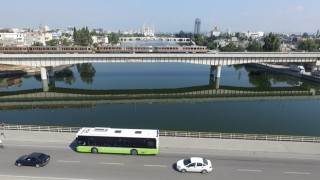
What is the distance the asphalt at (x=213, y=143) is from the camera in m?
31.0

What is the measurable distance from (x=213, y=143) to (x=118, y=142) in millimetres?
11640

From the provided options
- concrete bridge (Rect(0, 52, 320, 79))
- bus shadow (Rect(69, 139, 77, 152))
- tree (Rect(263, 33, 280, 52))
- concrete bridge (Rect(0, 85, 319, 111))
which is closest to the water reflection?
concrete bridge (Rect(0, 85, 319, 111))

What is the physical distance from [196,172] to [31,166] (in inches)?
637

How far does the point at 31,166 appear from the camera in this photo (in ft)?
86.2

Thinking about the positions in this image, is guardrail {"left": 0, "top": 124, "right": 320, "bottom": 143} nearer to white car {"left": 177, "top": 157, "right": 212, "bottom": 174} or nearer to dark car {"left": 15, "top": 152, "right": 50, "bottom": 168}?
white car {"left": 177, "top": 157, "right": 212, "bottom": 174}

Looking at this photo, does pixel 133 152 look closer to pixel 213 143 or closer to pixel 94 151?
pixel 94 151

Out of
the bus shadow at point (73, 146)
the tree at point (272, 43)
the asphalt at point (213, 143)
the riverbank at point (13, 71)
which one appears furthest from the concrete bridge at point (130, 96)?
the tree at point (272, 43)

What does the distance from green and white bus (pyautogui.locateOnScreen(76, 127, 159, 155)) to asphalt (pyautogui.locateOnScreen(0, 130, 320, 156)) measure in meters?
2.93

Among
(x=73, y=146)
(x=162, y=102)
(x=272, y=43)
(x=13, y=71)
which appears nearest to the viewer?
(x=73, y=146)

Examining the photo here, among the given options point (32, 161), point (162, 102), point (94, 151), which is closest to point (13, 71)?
point (162, 102)

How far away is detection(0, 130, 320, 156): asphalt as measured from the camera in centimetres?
3097

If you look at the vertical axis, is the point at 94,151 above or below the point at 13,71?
below

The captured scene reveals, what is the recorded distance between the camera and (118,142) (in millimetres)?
29000

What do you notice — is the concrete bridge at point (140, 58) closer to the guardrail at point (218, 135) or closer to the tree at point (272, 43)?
the guardrail at point (218, 135)
